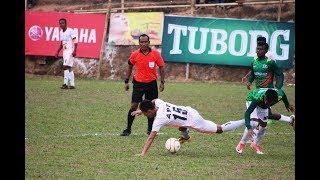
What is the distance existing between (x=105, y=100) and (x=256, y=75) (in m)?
7.95

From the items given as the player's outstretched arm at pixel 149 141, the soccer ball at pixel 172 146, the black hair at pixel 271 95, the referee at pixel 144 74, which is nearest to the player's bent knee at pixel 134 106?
the referee at pixel 144 74

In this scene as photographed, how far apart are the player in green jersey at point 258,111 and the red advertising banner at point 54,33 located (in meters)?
16.8

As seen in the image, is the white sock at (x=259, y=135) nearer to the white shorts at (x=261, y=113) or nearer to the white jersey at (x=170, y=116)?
the white shorts at (x=261, y=113)

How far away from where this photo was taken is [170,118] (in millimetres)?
12453

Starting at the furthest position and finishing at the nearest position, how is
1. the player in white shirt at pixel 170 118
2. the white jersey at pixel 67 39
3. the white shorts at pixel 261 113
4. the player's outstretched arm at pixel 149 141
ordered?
the white jersey at pixel 67 39, the white shorts at pixel 261 113, the player in white shirt at pixel 170 118, the player's outstretched arm at pixel 149 141

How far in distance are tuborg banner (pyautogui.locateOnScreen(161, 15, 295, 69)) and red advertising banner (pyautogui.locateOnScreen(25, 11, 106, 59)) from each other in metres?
2.72

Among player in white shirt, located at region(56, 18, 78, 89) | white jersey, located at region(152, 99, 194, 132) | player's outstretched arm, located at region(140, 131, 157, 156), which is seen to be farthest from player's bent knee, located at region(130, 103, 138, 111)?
player in white shirt, located at region(56, 18, 78, 89)

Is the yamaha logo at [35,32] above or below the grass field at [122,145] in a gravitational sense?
above

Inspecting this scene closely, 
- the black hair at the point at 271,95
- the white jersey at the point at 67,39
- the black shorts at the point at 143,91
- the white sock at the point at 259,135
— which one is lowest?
the white sock at the point at 259,135

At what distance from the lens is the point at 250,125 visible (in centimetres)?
1253

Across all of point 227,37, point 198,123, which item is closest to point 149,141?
point 198,123

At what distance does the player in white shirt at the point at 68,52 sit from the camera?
23.8 metres
